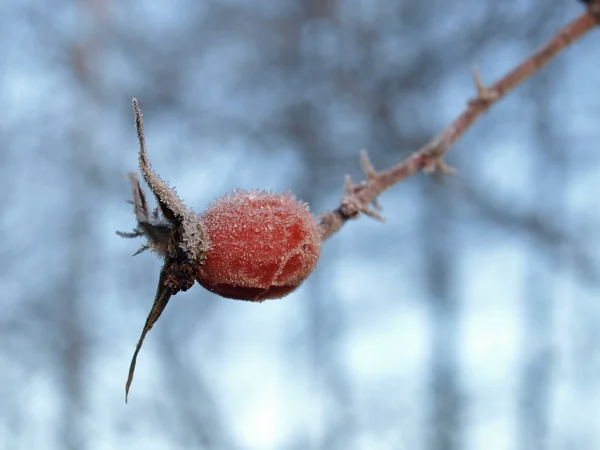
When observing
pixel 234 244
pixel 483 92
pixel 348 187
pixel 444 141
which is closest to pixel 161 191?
pixel 234 244

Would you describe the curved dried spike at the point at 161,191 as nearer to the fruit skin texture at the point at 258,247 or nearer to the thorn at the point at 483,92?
the fruit skin texture at the point at 258,247

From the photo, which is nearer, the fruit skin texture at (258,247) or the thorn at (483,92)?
the fruit skin texture at (258,247)

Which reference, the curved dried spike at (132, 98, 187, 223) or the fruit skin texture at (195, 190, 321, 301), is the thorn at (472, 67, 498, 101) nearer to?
the fruit skin texture at (195, 190, 321, 301)

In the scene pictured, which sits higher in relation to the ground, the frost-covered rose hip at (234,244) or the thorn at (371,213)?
A: the thorn at (371,213)

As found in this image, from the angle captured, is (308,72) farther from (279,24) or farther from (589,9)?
(589,9)

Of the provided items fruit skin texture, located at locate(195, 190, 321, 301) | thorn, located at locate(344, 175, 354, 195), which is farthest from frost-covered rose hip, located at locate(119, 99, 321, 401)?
thorn, located at locate(344, 175, 354, 195)

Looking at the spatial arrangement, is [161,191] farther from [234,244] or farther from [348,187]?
[348,187]

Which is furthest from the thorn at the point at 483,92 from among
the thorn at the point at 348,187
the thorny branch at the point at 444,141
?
the thorn at the point at 348,187
